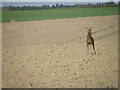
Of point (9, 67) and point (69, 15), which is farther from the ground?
point (69, 15)

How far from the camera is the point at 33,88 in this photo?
15.5 feet

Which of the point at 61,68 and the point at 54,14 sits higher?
the point at 54,14

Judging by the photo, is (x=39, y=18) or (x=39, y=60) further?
(x=39, y=18)

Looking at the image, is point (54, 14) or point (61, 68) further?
point (54, 14)

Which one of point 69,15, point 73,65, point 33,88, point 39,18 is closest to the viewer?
point 33,88

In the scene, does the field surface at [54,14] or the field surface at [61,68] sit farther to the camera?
the field surface at [54,14]

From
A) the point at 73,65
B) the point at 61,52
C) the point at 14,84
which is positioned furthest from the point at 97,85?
the point at 61,52

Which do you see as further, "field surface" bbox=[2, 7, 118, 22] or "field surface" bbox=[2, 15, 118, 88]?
"field surface" bbox=[2, 7, 118, 22]

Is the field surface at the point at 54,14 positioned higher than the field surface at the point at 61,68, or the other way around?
the field surface at the point at 54,14

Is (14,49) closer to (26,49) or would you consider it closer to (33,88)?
(26,49)

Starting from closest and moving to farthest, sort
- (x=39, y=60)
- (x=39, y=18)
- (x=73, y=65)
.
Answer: (x=73, y=65)
(x=39, y=60)
(x=39, y=18)

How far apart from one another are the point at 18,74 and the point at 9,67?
721mm

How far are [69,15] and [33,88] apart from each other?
19301mm

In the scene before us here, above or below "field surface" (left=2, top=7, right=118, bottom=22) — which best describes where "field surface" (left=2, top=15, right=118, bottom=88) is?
below
